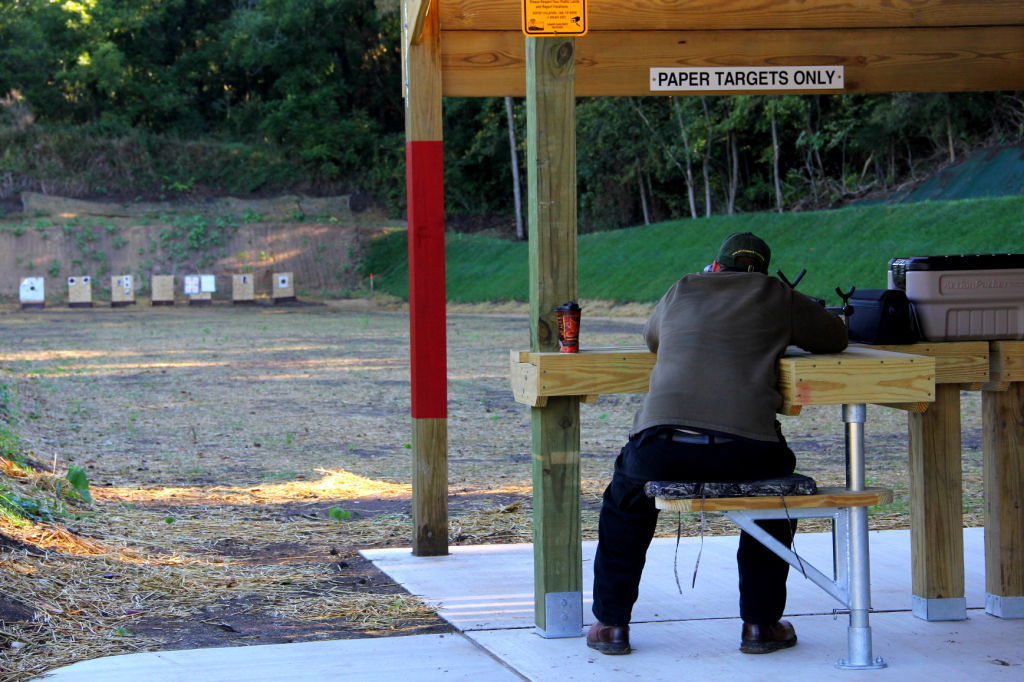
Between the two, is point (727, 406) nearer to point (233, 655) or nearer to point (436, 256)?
point (233, 655)

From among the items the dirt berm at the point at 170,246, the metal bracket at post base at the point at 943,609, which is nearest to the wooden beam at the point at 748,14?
the metal bracket at post base at the point at 943,609

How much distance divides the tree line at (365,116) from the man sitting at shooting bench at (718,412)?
120ft

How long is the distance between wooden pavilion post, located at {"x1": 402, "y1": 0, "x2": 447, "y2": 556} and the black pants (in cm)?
216

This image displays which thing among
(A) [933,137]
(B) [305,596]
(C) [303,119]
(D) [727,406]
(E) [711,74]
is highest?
(C) [303,119]

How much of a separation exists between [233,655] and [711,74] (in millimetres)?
3844

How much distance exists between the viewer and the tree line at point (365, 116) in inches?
1713

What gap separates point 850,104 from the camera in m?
40.4

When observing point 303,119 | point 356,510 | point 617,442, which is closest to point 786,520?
point 356,510

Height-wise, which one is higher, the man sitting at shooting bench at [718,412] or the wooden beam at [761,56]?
the wooden beam at [761,56]

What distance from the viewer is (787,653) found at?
455 cm

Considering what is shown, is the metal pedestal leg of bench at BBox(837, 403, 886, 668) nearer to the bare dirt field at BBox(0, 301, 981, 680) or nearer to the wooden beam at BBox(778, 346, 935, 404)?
the wooden beam at BBox(778, 346, 935, 404)

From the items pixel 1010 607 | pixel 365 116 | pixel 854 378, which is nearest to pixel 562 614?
pixel 854 378

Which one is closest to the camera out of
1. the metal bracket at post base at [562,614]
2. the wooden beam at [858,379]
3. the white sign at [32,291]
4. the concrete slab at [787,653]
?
the wooden beam at [858,379]

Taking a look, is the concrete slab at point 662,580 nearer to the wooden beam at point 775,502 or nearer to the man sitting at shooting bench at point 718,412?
the man sitting at shooting bench at point 718,412
